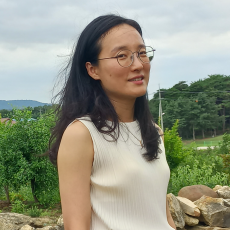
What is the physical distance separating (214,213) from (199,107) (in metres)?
44.7

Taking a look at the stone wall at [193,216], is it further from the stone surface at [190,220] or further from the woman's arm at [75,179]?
the woman's arm at [75,179]

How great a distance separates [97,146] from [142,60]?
0.41 meters

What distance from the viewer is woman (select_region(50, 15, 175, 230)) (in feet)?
4.21

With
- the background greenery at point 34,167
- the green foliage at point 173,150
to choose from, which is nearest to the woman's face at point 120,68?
the background greenery at point 34,167

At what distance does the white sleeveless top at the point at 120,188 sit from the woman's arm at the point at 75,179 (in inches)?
1.8

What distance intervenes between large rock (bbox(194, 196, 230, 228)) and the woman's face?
3.99 metres

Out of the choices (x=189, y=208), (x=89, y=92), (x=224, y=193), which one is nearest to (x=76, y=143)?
(x=89, y=92)

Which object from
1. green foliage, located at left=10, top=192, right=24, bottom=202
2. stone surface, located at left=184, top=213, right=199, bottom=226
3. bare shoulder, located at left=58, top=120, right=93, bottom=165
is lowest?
stone surface, located at left=184, top=213, right=199, bottom=226

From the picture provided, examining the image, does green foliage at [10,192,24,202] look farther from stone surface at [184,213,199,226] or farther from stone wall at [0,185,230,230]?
stone surface at [184,213,199,226]

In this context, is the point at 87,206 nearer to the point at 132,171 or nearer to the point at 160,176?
the point at 132,171

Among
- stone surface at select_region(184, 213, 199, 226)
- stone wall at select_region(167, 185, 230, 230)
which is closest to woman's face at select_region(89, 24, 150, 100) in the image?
stone wall at select_region(167, 185, 230, 230)

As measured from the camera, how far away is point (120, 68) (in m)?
1.40

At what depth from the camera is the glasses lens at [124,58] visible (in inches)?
55.4

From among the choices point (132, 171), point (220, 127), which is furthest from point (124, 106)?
point (220, 127)
